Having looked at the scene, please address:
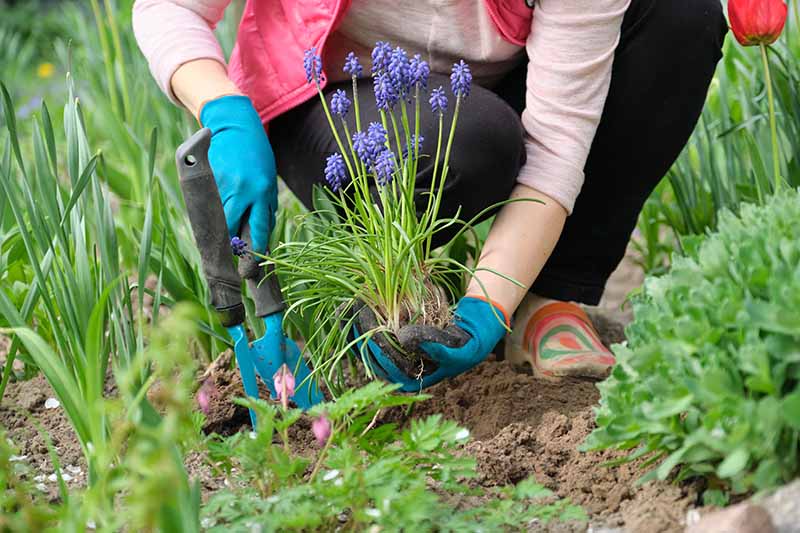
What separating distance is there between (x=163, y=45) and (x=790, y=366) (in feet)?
3.61

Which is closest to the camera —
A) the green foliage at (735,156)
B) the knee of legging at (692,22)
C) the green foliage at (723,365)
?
the green foliage at (723,365)

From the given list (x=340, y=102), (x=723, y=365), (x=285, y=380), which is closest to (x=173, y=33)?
(x=340, y=102)

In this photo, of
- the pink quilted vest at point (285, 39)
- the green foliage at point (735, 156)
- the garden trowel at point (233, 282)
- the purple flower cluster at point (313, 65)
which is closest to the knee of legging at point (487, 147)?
the pink quilted vest at point (285, 39)

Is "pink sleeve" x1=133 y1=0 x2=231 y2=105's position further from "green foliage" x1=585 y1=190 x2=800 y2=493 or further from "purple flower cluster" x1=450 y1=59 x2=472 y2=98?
"green foliage" x1=585 y1=190 x2=800 y2=493

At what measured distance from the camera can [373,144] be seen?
132 centimetres

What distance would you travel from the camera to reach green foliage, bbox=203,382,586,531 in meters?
0.96

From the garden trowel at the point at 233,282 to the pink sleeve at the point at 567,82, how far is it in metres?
0.48

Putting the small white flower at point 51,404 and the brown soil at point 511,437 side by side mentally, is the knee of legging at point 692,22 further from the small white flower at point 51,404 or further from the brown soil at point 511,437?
the small white flower at point 51,404

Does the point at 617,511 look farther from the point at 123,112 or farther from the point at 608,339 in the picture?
the point at 123,112

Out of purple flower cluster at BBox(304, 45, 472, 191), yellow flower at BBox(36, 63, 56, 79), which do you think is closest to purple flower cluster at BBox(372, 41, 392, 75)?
purple flower cluster at BBox(304, 45, 472, 191)

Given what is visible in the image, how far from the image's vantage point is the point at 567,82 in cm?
151

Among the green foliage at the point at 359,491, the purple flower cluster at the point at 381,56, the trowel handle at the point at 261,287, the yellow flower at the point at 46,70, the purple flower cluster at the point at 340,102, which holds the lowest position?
the green foliage at the point at 359,491

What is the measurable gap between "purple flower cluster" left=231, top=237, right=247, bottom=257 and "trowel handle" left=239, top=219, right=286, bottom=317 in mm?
10

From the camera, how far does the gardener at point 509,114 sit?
1470 mm
